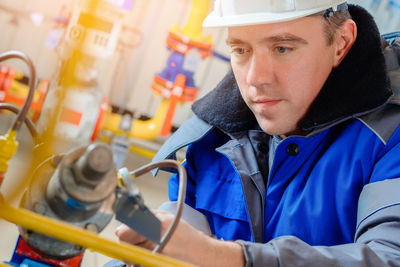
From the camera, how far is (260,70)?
3.29 ft

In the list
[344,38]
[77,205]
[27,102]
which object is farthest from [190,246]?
[344,38]

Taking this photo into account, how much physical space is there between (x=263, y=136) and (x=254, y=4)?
37cm

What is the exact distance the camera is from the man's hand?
677mm

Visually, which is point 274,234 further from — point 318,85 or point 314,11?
point 314,11

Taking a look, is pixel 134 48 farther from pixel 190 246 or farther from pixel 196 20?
pixel 190 246

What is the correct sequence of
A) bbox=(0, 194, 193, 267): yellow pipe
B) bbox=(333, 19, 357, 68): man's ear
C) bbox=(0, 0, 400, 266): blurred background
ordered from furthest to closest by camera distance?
bbox=(0, 0, 400, 266): blurred background → bbox=(333, 19, 357, 68): man's ear → bbox=(0, 194, 193, 267): yellow pipe

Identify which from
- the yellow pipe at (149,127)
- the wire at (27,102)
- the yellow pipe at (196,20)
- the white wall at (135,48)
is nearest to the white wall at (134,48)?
the white wall at (135,48)

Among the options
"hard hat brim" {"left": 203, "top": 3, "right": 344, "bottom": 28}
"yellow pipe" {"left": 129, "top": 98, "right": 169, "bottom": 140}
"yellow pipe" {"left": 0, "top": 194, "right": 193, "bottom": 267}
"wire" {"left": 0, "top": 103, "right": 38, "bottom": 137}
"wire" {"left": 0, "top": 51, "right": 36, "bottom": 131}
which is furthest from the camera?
"yellow pipe" {"left": 129, "top": 98, "right": 169, "bottom": 140}

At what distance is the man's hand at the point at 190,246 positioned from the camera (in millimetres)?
677

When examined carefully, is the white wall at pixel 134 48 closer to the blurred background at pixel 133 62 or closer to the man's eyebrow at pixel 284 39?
the blurred background at pixel 133 62

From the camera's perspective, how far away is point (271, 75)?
3.33 ft

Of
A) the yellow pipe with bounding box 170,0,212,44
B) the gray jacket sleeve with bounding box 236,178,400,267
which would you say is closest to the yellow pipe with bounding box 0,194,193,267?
the gray jacket sleeve with bounding box 236,178,400,267

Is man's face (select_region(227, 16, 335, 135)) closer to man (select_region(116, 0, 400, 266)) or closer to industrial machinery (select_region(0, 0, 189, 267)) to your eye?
man (select_region(116, 0, 400, 266))

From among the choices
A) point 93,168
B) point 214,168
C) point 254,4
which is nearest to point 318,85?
point 254,4
